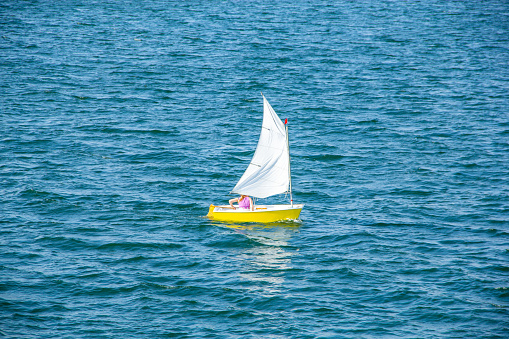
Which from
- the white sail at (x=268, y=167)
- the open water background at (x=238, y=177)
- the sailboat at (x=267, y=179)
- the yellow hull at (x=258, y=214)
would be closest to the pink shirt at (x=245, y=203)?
the sailboat at (x=267, y=179)

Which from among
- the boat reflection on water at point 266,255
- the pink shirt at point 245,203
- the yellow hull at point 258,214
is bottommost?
the boat reflection on water at point 266,255

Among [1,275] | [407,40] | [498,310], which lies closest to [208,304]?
[1,275]

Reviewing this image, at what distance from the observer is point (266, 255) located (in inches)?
1362

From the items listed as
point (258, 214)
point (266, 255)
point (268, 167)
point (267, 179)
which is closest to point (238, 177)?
point (267, 179)

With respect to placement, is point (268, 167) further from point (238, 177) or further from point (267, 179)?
point (238, 177)

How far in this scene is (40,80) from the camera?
70250 millimetres

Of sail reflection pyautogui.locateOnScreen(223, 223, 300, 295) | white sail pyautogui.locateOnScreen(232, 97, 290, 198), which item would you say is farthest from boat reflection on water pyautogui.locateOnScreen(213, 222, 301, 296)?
white sail pyautogui.locateOnScreen(232, 97, 290, 198)

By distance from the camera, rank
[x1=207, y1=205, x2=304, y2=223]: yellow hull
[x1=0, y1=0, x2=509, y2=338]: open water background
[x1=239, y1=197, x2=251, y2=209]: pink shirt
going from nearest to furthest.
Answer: [x1=0, y1=0, x2=509, y2=338]: open water background → [x1=207, y1=205, x2=304, y2=223]: yellow hull → [x1=239, y1=197, x2=251, y2=209]: pink shirt

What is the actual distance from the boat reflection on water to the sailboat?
2.40ft

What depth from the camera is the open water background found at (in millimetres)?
29484

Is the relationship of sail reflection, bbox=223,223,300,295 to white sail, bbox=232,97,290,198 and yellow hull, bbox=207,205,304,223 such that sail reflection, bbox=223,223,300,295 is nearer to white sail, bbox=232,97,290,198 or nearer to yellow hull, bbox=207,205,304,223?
yellow hull, bbox=207,205,304,223

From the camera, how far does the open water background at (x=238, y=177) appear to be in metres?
29.5

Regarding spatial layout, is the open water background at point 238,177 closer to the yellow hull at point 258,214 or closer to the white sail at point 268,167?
the yellow hull at point 258,214

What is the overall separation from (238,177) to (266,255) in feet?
43.2
